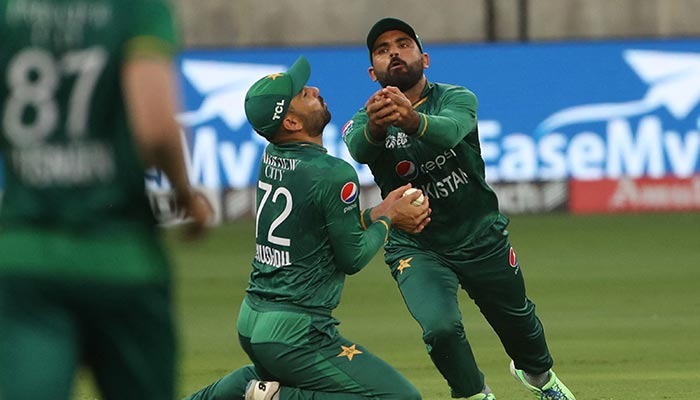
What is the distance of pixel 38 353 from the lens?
391cm

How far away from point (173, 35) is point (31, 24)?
38 cm

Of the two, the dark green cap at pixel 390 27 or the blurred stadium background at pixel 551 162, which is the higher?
the dark green cap at pixel 390 27

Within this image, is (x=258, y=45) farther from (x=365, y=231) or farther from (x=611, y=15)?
(x=365, y=231)

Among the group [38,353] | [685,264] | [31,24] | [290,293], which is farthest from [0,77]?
[685,264]

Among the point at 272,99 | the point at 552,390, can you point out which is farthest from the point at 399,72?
the point at 552,390

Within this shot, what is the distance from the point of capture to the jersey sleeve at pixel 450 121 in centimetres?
701

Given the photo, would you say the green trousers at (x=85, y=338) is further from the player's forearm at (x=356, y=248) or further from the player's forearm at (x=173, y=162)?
the player's forearm at (x=356, y=248)

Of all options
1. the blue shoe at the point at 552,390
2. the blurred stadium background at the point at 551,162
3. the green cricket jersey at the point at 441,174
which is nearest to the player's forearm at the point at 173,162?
the green cricket jersey at the point at 441,174

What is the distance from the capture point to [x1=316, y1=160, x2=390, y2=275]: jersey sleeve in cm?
616

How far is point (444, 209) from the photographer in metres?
7.72

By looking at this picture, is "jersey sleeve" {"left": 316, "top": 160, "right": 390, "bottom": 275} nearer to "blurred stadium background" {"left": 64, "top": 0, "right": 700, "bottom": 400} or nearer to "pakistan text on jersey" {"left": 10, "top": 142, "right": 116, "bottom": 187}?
"pakistan text on jersey" {"left": 10, "top": 142, "right": 116, "bottom": 187}

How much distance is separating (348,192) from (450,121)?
3.78 feet

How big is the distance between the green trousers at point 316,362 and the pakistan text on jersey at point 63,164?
2.30 meters

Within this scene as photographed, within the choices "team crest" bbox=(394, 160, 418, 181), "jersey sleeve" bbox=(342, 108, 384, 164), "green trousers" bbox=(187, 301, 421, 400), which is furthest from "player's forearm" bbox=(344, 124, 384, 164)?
"green trousers" bbox=(187, 301, 421, 400)
